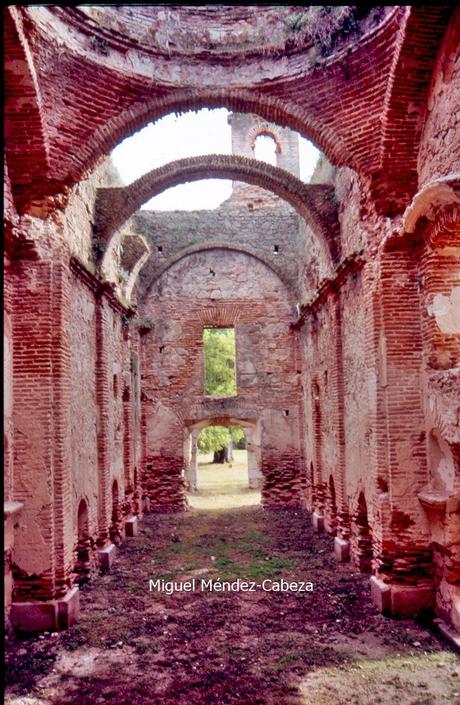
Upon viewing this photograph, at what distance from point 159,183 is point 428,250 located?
608 centimetres

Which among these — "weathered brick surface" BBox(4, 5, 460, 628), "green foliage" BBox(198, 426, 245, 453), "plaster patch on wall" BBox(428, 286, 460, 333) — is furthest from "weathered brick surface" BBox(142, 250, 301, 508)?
"green foliage" BBox(198, 426, 245, 453)

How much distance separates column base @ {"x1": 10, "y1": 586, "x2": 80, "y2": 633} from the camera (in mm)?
6559

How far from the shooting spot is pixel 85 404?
9.02 meters

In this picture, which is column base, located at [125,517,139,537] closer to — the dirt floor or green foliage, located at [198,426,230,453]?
the dirt floor

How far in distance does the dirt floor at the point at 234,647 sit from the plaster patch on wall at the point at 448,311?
352 centimetres

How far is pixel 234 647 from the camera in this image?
6.06 meters

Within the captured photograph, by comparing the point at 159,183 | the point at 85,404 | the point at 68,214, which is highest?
the point at 159,183

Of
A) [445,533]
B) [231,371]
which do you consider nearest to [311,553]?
[445,533]

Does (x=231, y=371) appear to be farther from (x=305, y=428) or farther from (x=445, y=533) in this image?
(x=445, y=533)

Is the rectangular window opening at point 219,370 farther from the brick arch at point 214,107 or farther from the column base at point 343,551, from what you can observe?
Result: the brick arch at point 214,107

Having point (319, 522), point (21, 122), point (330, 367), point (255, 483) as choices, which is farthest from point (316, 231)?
point (255, 483)

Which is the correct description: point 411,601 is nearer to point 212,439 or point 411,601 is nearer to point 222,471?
point 212,439

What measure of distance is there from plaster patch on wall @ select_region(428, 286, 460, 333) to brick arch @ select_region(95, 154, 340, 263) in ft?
12.2

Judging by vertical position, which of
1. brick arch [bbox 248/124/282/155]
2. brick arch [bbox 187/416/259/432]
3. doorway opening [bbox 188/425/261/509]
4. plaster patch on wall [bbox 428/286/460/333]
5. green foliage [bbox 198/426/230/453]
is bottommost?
doorway opening [bbox 188/425/261/509]
